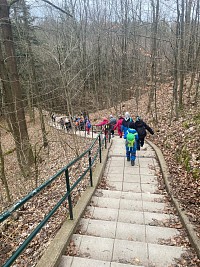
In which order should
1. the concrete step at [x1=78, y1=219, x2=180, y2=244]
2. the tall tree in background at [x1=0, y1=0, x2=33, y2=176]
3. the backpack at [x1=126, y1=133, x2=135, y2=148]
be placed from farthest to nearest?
1. the tall tree in background at [x1=0, y1=0, x2=33, y2=176]
2. the backpack at [x1=126, y1=133, x2=135, y2=148]
3. the concrete step at [x1=78, y1=219, x2=180, y2=244]

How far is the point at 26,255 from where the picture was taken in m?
3.30

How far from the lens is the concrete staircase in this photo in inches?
109

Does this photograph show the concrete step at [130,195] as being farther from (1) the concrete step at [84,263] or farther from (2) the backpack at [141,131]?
(2) the backpack at [141,131]

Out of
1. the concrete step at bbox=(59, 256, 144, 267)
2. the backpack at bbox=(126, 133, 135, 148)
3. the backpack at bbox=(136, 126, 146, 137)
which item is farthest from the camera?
the backpack at bbox=(136, 126, 146, 137)

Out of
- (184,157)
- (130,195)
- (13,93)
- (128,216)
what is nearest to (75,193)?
(130,195)

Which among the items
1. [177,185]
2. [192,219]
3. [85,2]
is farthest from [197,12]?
[192,219]

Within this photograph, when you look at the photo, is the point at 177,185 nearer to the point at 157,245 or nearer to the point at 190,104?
the point at 157,245

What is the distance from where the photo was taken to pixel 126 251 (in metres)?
2.88

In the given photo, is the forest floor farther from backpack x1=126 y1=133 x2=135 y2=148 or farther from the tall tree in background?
backpack x1=126 y1=133 x2=135 y2=148

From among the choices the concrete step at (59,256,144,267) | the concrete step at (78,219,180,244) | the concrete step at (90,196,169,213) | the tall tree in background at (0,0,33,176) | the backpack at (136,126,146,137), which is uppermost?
the tall tree in background at (0,0,33,176)

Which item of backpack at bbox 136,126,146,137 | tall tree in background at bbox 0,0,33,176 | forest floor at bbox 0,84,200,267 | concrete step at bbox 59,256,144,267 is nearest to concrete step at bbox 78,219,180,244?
forest floor at bbox 0,84,200,267

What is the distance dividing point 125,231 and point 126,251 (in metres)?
0.50

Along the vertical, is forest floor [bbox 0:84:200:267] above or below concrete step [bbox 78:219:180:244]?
below

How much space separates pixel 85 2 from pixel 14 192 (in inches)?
793
